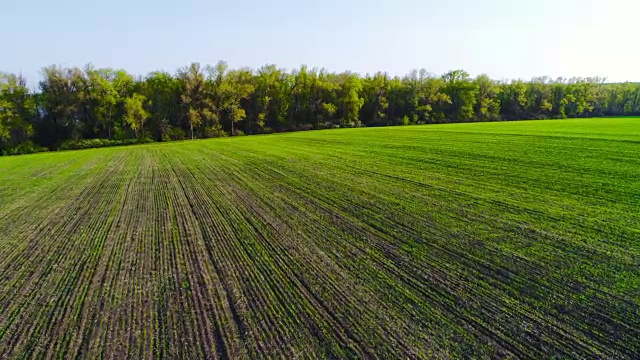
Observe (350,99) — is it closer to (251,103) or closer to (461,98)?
(251,103)

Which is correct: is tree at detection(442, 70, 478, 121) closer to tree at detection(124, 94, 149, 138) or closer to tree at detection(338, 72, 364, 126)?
tree at detection(338, 72, 364, 126)

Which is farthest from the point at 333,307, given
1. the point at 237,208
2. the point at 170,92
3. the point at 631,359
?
the point at 170,92

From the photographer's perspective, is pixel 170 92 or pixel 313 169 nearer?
pixel 313 169

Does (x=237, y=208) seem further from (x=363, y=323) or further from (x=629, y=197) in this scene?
(x=629, y=197)

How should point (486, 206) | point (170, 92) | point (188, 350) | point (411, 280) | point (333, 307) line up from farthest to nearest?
1. point (170, 92)
2. point (486, 206)
3. point (411, 280)
4. point (333, 307)
5. point (188, 350)

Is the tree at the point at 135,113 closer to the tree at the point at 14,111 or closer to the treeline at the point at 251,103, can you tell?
the treeline at the point at 251,103

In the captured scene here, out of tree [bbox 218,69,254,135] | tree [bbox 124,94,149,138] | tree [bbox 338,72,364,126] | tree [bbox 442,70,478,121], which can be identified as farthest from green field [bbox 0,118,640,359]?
tree [bbox 442,70,478,121]

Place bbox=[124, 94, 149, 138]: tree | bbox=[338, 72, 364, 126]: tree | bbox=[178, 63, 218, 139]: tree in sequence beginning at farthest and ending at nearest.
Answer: bbox=[338, 72, 364, 126]: tree → bbox=[178, 63, 218, 139]: tree → bbox=[124, 94, 149, 138]: tree

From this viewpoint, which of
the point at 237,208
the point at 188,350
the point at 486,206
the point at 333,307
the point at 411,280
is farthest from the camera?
the point at 237,208
